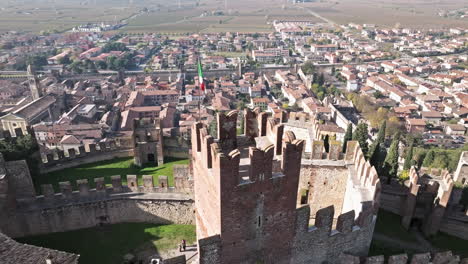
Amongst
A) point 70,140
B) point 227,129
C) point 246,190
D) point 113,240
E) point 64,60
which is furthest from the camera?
point 64,60

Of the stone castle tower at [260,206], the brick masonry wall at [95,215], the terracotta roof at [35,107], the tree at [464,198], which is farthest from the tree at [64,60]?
the tree at [464,198]

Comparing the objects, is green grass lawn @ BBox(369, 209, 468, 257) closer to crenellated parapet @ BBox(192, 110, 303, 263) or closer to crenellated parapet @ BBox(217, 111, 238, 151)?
crenellated parapet @ BBox(192, 110, 303, 263)

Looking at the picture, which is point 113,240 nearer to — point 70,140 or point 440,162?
point 70,140

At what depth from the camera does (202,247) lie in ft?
40.2

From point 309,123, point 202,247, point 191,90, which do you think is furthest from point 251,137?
point 191,90

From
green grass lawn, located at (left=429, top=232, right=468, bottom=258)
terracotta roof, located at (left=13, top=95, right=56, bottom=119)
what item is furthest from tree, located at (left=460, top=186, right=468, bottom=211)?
terracotta roof, located at (left=13, top=95, right=56, bottom=119)

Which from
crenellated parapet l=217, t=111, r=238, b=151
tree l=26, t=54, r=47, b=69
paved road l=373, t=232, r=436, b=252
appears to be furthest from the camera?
tree l=26, t=54, r=47, b=69

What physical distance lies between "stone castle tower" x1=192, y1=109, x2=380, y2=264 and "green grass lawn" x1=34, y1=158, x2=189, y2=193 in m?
14.9

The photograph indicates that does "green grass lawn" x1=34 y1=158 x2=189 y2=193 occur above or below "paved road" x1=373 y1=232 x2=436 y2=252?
above

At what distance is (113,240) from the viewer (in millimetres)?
21266

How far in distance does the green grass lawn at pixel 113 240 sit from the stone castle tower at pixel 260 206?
6.72 m

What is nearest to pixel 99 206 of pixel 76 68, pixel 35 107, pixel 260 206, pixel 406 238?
pixel 260 206

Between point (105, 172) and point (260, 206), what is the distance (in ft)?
70.9

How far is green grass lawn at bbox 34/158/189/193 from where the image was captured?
2841cm
